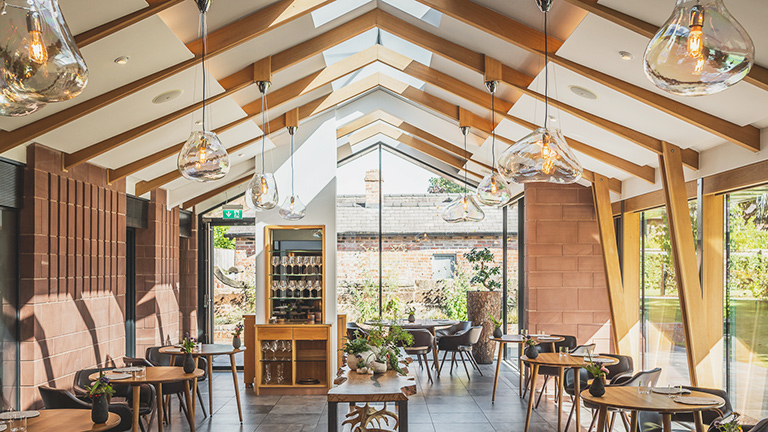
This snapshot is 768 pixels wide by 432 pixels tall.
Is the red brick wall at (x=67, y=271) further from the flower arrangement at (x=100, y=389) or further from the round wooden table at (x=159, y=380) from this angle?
the flower arrangement at (x=100, y=389)

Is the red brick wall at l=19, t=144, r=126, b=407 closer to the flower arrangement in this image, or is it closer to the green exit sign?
the flower arrangement

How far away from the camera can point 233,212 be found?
11242 mm

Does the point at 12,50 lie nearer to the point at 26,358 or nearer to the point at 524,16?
→ the point at 524,16

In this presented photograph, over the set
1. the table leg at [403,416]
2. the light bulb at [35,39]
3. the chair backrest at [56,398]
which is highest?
the light bulb at [35,39]

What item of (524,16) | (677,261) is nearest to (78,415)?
(524,16)

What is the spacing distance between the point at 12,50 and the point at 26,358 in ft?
15.3

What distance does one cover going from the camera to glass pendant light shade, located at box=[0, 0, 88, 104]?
1.82 metres

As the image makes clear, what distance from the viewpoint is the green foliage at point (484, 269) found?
12141mm

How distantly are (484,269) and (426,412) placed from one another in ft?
15.1

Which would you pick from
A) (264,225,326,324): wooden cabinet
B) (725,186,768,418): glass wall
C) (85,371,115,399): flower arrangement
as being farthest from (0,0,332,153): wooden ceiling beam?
(264,225,326,324): wooden cabinet

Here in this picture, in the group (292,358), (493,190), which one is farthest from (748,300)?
(292,358)

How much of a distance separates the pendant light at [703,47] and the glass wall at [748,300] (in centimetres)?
393

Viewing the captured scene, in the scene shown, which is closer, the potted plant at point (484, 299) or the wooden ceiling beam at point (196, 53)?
the wooden ceiling beam at point (196, 53)

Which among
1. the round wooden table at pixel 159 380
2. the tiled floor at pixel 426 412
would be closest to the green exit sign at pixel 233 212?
the tiled floor at pixel 426 412
